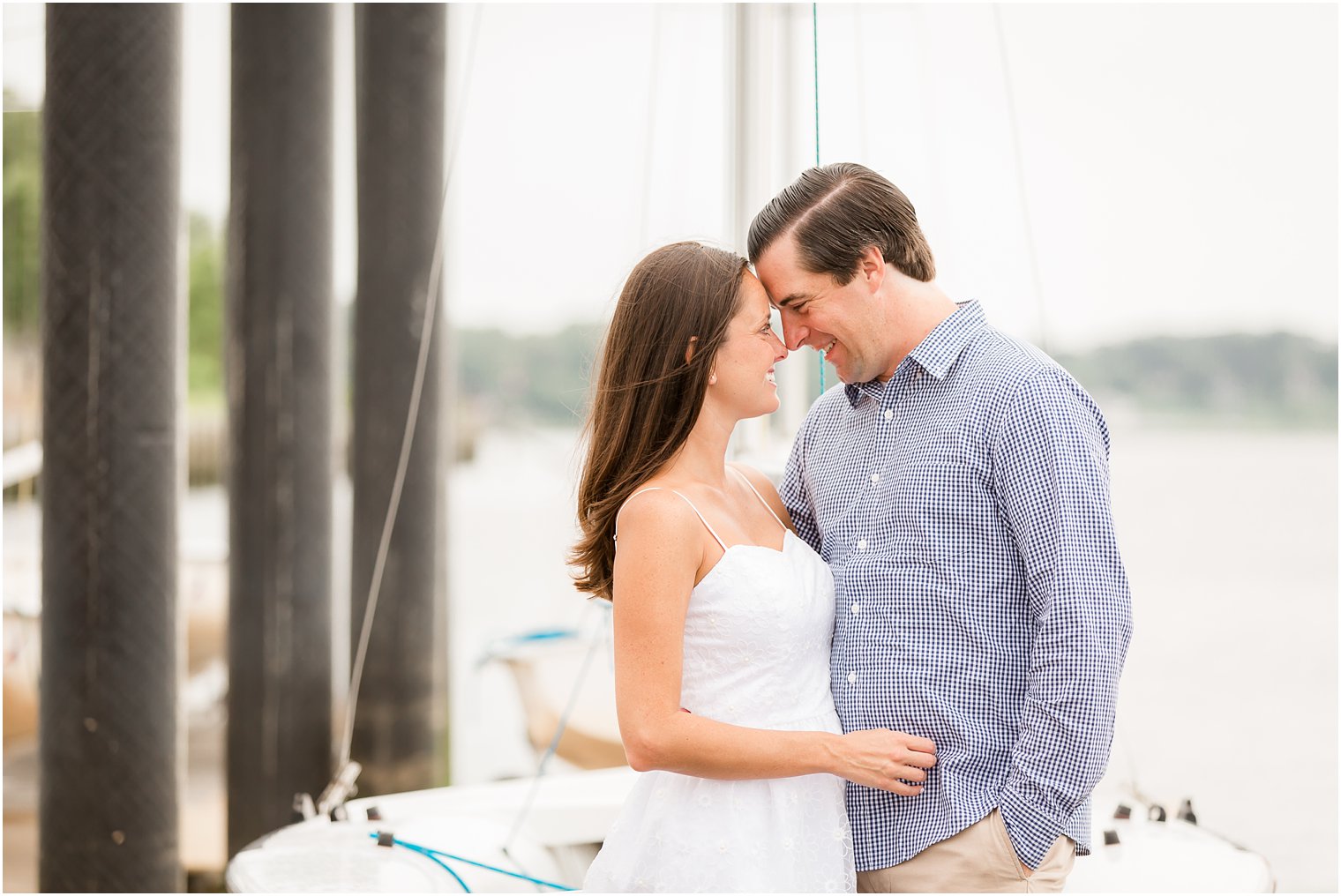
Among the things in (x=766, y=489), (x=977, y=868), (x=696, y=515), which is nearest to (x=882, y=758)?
(x=977, y=868)

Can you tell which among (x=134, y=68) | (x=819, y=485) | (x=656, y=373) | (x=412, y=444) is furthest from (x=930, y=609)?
(x=412, y=444)

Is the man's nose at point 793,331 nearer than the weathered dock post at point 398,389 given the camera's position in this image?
Yes

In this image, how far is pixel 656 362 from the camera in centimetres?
184

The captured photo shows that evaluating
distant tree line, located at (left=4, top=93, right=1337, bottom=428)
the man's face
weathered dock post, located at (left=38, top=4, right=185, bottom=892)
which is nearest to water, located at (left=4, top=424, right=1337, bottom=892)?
the man's face

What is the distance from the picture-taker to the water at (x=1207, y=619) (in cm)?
795

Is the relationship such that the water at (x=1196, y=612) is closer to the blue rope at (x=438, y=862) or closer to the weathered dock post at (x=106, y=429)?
the blue rope at (x=438, y=862)

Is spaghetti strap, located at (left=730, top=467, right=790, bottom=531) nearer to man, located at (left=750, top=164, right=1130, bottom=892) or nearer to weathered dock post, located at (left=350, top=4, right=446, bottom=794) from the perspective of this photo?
man, located at (left=750, top=164, right=1130, bottom=892)

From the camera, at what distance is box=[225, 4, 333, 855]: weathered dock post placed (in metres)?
4.22

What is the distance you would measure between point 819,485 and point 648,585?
1.51 ft

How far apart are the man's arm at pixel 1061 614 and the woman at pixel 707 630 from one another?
160 mm

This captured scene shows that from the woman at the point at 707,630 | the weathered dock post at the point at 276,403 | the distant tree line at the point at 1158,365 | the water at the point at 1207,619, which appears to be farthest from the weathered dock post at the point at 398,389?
the distant tree line at the point at 1158,365

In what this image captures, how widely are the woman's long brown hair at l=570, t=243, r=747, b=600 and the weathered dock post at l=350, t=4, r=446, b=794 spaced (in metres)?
2.74

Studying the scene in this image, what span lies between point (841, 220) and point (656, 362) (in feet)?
1.16

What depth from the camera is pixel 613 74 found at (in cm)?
2216
